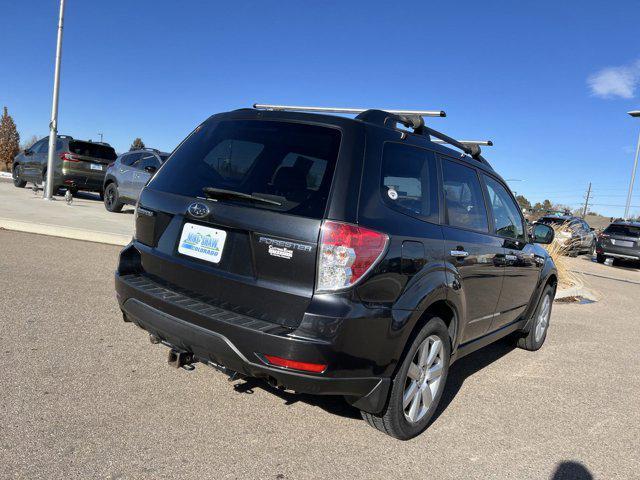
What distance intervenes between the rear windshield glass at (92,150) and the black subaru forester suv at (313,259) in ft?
40.0

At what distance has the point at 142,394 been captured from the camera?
3.29 meters

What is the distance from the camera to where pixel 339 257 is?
251 cm

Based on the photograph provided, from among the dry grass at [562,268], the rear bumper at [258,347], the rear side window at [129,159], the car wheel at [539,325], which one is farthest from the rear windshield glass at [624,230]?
the rear bumper at [258,347]

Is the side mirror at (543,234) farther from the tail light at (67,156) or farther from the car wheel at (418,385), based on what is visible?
the tail light at (67,156)

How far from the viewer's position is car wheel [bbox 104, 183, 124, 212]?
506 inches

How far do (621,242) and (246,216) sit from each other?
19.3 metres

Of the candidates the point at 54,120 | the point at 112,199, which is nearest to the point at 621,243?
the point at 112,199

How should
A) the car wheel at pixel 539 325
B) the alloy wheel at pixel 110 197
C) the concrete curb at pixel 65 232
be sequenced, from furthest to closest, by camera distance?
the alloy wheel at pixel 110 197
the concrete curb at pixel 65 232
the car wheel at pixel 539 325

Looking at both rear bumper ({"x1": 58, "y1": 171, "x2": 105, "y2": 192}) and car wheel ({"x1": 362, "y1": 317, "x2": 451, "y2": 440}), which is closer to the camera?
car wheel ({"x1": 362, "y1": 317, "x2": 451, "y2": 440})

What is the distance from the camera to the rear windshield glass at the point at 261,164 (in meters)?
2.71

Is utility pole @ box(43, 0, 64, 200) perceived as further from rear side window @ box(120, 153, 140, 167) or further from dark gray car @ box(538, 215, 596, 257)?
dark gray car @ box(538, 215, 596, 257)

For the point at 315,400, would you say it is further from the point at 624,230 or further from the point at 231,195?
the point at 624,230

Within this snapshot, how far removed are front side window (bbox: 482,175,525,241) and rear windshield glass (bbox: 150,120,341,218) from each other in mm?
2058

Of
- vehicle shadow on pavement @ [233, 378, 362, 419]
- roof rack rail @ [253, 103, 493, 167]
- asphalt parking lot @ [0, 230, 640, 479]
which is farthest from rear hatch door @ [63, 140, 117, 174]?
vehicle shadow on pavement @ [233, 378, 362, 419]
